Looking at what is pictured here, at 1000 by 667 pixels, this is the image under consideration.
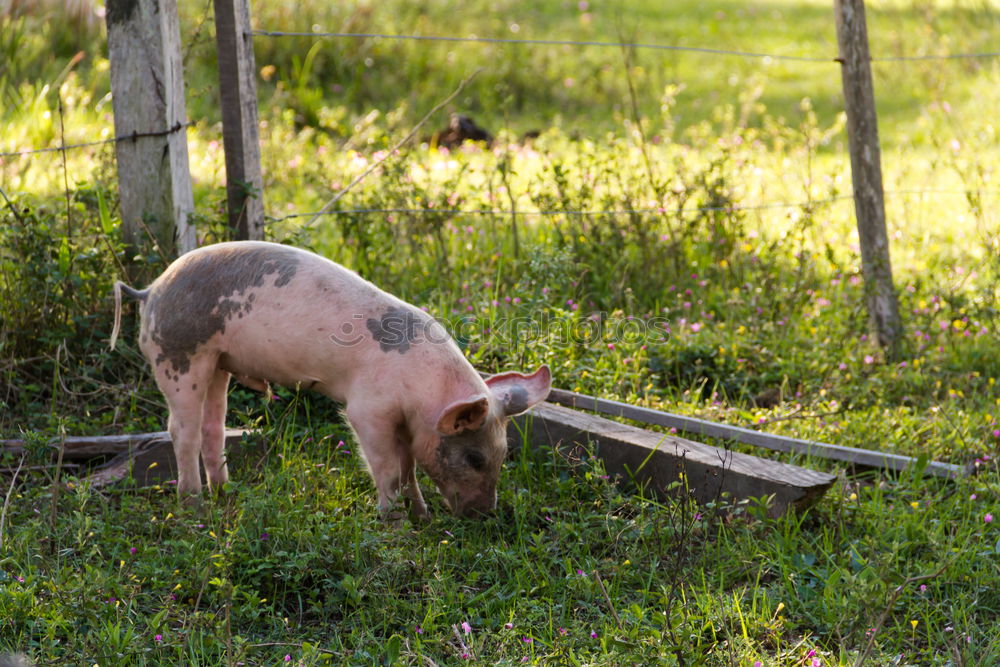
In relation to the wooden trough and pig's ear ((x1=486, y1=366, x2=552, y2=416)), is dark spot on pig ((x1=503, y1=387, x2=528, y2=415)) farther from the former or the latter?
the wooden trough

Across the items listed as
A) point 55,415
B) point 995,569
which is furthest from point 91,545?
point 995,569

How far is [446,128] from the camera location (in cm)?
880

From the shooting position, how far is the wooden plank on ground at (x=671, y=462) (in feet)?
12.2

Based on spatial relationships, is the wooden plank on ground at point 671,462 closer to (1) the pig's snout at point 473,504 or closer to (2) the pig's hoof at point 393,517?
(1) the pig's snout at point 473,504

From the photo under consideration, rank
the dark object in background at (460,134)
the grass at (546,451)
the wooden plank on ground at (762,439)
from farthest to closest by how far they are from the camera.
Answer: the dark object in background at (460,134)
the wooden plank on ground at (762,439)
the grass at (546,451)

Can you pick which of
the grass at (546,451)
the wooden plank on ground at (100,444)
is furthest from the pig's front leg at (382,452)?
the wooden plank on ground at (100,444)

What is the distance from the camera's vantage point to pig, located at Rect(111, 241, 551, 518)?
355cm

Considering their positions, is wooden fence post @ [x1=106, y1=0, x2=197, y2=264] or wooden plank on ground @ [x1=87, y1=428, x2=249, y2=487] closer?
wooden plank on ground @ [x1=87, y1=428, x2=249, y2=487]

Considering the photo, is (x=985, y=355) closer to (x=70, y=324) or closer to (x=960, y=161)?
(x=960, y=161)

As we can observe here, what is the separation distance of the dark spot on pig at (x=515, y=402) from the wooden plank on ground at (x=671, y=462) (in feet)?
1.15

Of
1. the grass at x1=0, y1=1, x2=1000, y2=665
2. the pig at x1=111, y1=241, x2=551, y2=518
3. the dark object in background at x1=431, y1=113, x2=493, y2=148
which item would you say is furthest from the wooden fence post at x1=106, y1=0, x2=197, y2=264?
the dark object in background at x1=431, y1=113, x2=493, y2=148

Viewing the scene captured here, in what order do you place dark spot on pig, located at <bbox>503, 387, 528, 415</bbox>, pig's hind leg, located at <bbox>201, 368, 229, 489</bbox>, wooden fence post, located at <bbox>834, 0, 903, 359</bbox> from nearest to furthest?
dark spot on pig, located at <bbox>503, 387, 528, 415</bbox> → pig's hind leg, located at <bbox>201, 368, 229, 489</bbox> → wooden fence post, located at <bbox>834, 0, 903, 359</bbox>

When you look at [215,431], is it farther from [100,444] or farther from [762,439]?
[762,439]
